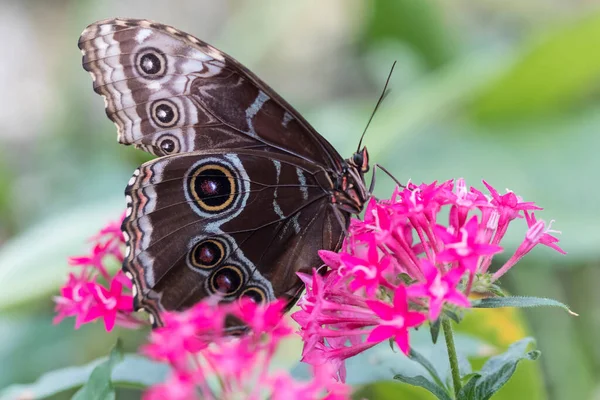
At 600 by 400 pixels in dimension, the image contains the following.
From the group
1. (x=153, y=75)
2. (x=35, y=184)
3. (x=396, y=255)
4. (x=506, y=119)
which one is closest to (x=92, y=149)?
(x=35, y=184)

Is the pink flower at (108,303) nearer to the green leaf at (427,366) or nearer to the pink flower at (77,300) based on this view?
the pink flower at (77,300)

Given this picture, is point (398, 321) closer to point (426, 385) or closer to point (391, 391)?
point (426, 385)

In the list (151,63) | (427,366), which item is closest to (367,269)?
(427,366)

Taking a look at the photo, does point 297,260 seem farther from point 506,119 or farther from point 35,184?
point 35,184

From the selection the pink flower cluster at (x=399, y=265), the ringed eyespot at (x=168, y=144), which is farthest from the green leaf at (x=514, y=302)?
the ringed eyespot at (x=168, y=144)

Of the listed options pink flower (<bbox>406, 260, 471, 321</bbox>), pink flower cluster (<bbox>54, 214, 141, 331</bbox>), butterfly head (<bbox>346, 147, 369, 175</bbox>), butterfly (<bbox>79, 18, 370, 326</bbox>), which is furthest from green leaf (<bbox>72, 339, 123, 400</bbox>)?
butterfly head (<bbox>346, 147, 369, 175</bbox>)

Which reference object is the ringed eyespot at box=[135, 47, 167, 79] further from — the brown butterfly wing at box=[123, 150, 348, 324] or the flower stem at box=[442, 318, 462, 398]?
the flower stem at box=[442, 318, 462, 398]

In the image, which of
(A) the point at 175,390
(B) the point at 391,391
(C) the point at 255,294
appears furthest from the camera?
(B) the point at 391,391
